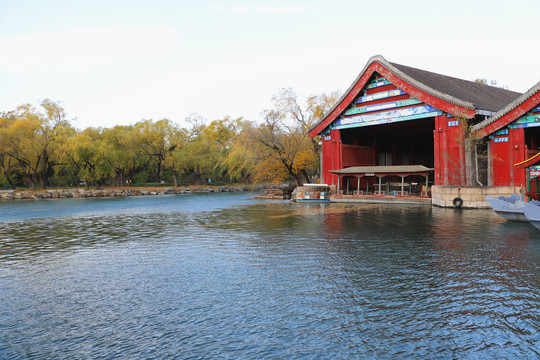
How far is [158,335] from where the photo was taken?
24.2 ft

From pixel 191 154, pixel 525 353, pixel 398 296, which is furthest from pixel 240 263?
pixel 191 154

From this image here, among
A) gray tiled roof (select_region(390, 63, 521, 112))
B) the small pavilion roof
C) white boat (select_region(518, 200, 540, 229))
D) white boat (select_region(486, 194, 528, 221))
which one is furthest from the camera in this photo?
the small pavilion roof

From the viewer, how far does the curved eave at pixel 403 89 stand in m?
33.4

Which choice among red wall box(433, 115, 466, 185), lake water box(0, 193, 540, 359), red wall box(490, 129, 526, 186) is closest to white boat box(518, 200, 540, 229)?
lake water box(0, 193, 540, 359)

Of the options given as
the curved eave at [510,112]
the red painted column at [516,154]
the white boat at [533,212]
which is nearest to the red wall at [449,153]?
the curved eave at [510,112]

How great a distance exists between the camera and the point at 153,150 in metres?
81.1

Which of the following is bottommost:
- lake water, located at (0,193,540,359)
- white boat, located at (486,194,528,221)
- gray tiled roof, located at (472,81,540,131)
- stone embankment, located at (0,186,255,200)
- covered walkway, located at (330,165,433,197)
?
lake water, located at (0,193,540,359)

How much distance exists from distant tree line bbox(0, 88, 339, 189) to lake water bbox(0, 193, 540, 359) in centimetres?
3121

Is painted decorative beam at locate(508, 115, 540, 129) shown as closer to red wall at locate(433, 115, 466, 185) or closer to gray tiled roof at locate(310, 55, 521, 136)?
gray tiled roof at locate(310, 55, 521, 136)

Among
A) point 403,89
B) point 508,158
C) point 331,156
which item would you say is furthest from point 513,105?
point 331,156

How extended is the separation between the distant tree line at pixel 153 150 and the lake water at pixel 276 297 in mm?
31208

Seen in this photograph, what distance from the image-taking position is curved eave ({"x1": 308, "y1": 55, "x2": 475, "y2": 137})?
110 feet

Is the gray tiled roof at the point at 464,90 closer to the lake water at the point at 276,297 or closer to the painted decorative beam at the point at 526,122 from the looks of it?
the painted decorative beam at the point at 526,122

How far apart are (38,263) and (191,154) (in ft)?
215
